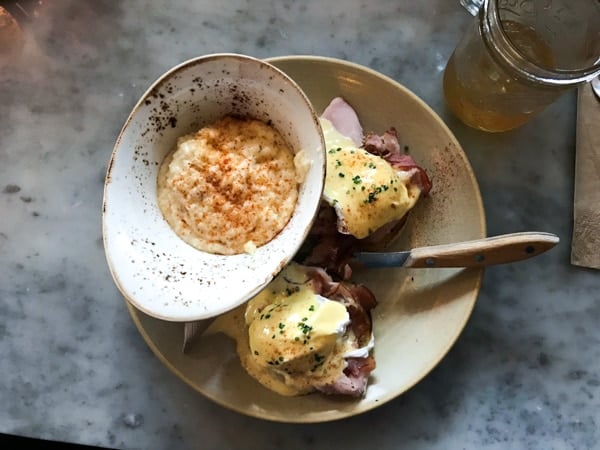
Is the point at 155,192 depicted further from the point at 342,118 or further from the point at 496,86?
the point at 496,86

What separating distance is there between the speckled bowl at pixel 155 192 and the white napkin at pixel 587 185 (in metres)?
0.51

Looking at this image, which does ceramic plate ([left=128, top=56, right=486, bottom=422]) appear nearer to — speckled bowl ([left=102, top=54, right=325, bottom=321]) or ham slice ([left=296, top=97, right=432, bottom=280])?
ham slice ([left=296, top=97, right=432, bottom=280])

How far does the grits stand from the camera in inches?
39.0

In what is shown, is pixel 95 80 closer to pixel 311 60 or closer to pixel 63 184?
pixel 63 184

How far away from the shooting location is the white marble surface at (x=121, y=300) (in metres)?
1.15

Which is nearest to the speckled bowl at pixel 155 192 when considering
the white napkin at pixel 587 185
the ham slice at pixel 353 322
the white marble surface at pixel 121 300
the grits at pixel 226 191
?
the grits at pixel 226 191

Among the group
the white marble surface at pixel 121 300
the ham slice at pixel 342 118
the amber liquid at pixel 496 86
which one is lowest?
the white marble surface at pixel 121 300

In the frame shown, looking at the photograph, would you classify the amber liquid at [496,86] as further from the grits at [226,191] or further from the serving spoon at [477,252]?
the grits at [226,191]

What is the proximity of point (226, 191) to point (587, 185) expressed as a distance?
633 millimetres

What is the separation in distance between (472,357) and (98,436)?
0.64 metres

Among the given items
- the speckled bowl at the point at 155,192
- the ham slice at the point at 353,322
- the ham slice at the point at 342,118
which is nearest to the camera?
the speckled bowl at the point at 155,192

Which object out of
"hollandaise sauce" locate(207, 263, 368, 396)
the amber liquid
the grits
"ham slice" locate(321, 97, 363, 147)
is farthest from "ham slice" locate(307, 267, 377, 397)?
the amber liquid

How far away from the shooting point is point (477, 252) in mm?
1028

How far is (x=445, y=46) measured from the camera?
1247 millimetres
